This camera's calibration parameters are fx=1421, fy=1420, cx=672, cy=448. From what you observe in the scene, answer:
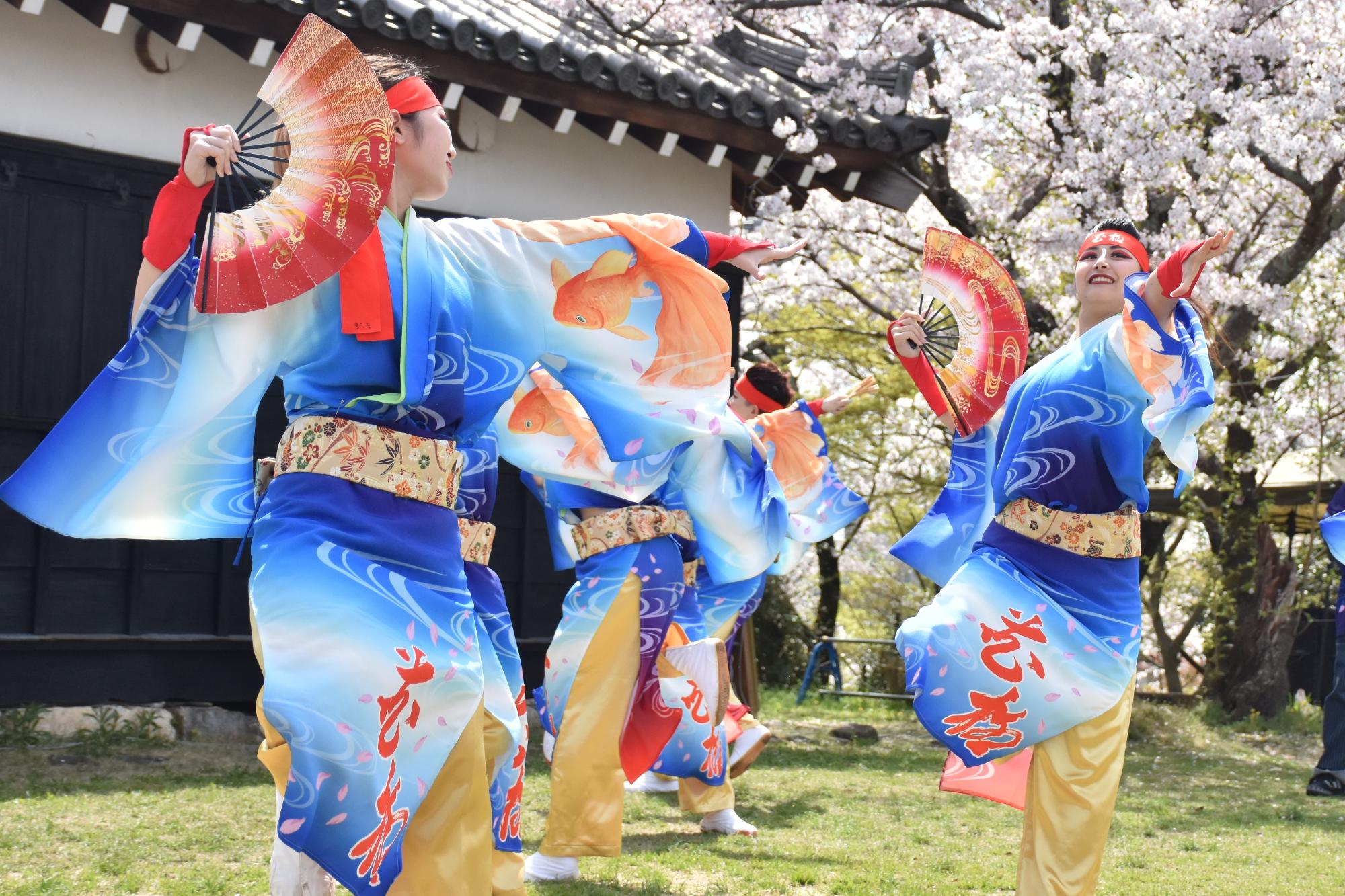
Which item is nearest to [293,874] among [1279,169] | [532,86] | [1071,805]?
[1071,805]

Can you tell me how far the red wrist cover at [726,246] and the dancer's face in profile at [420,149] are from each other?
906 mm

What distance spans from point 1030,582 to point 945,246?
129cm

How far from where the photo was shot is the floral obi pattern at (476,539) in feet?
14.4

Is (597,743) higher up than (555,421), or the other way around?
(555,421)

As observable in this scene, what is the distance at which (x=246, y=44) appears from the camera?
712 cm

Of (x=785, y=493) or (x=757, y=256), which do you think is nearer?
(x=757, y=256)

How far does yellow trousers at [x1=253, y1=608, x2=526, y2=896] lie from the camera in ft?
9.91

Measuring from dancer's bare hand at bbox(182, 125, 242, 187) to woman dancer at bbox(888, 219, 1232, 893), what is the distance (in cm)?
236

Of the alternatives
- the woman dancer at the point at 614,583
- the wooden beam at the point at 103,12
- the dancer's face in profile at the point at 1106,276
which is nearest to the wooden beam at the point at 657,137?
the wooden beam at the point at 103,12

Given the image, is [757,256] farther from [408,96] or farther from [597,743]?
[597,743]

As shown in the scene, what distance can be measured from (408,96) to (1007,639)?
2.28 metres

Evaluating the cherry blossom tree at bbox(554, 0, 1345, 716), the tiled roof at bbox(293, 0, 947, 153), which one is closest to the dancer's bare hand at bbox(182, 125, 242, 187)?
the tiled roof at bbox(293, 0, 947, 153)

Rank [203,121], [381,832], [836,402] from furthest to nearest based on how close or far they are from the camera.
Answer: [203,121] < [836,402] < [381,832]

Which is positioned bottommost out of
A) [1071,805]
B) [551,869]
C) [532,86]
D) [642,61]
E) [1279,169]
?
[551,869]
